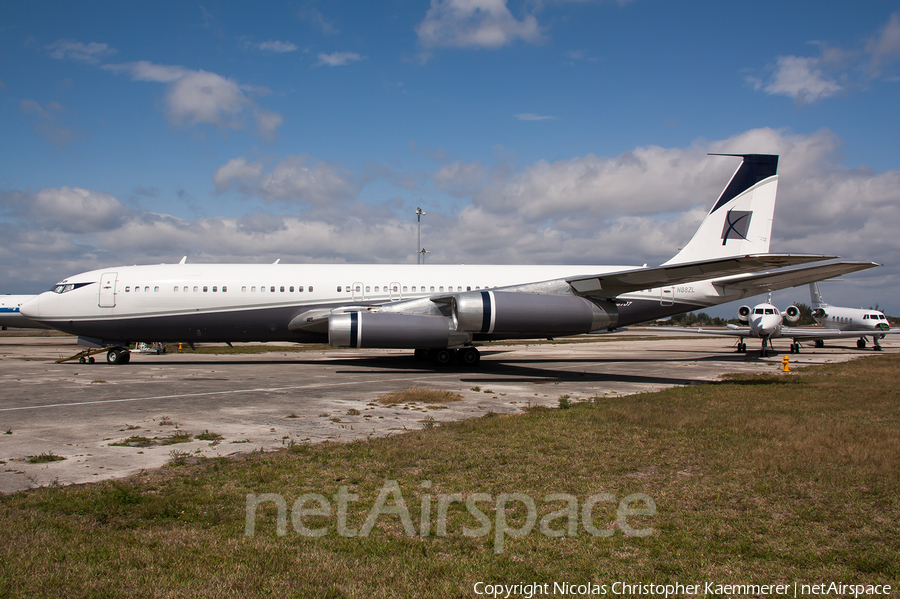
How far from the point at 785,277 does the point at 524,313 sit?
10.3 metres

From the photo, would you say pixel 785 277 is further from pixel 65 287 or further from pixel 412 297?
pixel 65 287

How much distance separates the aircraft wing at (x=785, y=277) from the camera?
53.6 feet

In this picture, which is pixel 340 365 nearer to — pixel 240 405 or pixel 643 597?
pixel 240 405

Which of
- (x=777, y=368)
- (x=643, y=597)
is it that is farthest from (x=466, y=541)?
(x=777, y=368)

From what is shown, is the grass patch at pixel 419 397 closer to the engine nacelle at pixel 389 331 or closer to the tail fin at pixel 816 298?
the engine nacelle at pixel 389 331

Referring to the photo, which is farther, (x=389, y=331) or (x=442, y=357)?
(x=442, y=357)

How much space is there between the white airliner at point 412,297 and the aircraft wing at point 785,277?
0.20 feet

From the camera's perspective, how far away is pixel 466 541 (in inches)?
163

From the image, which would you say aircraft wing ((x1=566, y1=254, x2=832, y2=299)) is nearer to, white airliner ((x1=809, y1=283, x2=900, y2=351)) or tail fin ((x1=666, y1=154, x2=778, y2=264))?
tail fin ((x1=666, y1=154, x2=778, y2=264))

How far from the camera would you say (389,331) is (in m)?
16.4

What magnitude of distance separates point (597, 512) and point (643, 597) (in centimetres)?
142

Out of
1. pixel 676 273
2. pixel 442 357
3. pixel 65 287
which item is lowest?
pixel 442 357

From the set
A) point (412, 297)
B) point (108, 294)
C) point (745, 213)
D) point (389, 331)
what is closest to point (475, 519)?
point (389, 331)

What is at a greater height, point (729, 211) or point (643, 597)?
point (729, 211)
